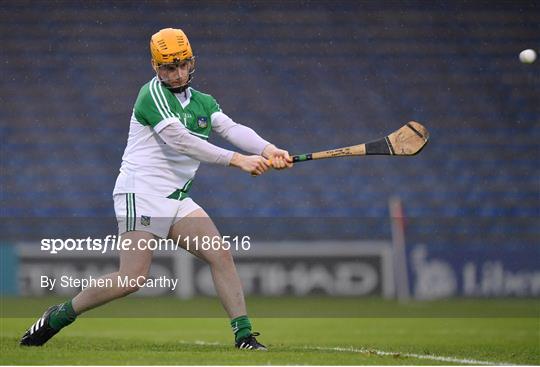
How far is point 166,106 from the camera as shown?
6.41 metres

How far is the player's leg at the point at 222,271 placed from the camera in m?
6.48

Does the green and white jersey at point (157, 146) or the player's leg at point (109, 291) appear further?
the green and white jersey at point (157, 146)

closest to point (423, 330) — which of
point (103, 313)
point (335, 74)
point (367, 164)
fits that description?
point (103, 313)

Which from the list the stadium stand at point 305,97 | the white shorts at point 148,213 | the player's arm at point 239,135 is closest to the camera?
the white shorts at point 148,213

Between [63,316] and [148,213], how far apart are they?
2.52 feet

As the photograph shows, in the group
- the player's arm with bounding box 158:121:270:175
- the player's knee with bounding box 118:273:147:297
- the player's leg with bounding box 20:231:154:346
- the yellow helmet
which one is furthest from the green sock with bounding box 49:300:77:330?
the yellow helmet

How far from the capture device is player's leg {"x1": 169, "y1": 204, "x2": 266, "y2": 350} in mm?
6484

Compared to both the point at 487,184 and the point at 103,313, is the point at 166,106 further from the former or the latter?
the point at 487,184

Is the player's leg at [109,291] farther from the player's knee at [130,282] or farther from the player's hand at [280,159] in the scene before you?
the player's hand at [280,159]

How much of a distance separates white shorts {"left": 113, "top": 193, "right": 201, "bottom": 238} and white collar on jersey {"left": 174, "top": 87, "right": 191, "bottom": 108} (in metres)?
0.57

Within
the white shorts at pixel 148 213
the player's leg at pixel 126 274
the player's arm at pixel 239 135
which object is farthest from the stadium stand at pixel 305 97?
the player's leg at pixel 126 274

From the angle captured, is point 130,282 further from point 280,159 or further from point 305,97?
point 305,97

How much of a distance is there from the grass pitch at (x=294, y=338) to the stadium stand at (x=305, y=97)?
2183 mm

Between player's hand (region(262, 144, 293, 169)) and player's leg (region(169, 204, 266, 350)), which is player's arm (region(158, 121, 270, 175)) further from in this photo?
player's leg (region(169, 204, 266, 350))
